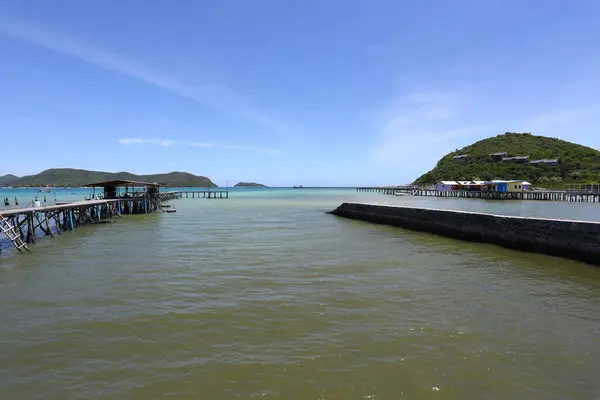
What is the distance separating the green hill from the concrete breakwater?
87276mm

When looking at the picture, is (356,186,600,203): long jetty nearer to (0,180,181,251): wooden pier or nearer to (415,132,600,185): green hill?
(415,132,600,185): green hill

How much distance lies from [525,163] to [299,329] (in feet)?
442

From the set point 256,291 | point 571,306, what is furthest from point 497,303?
point 256,291

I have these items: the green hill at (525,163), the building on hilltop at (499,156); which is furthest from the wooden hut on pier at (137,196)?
the building on hilltop at (499,156)

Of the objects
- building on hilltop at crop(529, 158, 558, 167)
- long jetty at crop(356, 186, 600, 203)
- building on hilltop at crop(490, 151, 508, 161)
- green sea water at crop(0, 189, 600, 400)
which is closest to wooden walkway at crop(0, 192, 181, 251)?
green sea water at crop(0, 189, 600, 400)

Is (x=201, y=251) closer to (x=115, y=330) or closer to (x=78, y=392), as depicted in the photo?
(x=115, y=330)

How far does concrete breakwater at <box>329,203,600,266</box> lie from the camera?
13.8 metres

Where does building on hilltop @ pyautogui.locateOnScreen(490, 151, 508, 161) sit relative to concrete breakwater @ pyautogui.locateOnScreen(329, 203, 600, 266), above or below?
above

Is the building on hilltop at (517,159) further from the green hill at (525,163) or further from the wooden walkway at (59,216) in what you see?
the wooden walkway at (59,216)

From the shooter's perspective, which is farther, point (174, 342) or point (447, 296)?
point (447, 296)

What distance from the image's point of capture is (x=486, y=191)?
72.9 m

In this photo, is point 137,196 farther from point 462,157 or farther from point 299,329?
point 462,157

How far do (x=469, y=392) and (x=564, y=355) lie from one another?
2.50 metres

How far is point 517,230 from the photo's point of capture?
16922 mm
